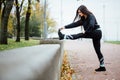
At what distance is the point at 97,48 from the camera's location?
1006 cm

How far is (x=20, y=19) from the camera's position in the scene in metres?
75.0

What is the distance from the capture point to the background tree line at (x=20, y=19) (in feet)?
95.0

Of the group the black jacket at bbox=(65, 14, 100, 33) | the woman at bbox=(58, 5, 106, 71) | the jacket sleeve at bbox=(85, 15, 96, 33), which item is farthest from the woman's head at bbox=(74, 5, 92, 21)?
the jacket sleeve at bbox=(85, 15, 96, 33)

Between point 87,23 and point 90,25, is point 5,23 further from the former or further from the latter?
point 90,25

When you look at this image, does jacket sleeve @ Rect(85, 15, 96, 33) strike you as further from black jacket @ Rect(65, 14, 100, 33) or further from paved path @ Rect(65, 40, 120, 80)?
paved path @ Rect(65, 40, 120, 80)

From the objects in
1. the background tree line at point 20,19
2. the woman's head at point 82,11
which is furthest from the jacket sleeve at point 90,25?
the background tree line at point 20,19

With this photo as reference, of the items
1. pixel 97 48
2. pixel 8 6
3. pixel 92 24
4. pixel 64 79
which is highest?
pixel 8 6

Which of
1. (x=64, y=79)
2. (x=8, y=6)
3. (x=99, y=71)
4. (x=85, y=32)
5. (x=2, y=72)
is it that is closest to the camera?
(x=2, y=72)

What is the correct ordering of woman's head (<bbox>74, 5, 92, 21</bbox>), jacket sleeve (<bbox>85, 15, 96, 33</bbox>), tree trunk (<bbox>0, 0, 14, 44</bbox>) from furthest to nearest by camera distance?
tree trunk (<bbox>0, 0, 14, 44</bbox>), woman's head (<bbox>74, 5, 92, 21</bbox>), jacket sleeve (<bbox>85, 15, 96, 33</bbox>)

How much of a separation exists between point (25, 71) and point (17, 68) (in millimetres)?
61

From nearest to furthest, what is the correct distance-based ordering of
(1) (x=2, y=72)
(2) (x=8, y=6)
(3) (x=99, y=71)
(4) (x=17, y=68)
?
(1) (x=2, y=72) → (4) (x=17, y=68) → (3) (x=99, y=71) → (2) (x=8, y=6)

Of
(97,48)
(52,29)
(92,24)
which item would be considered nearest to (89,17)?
(92,24)

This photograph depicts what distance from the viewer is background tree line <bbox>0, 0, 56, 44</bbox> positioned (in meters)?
29.0

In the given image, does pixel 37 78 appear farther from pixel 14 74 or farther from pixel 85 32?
pixel 85 32
